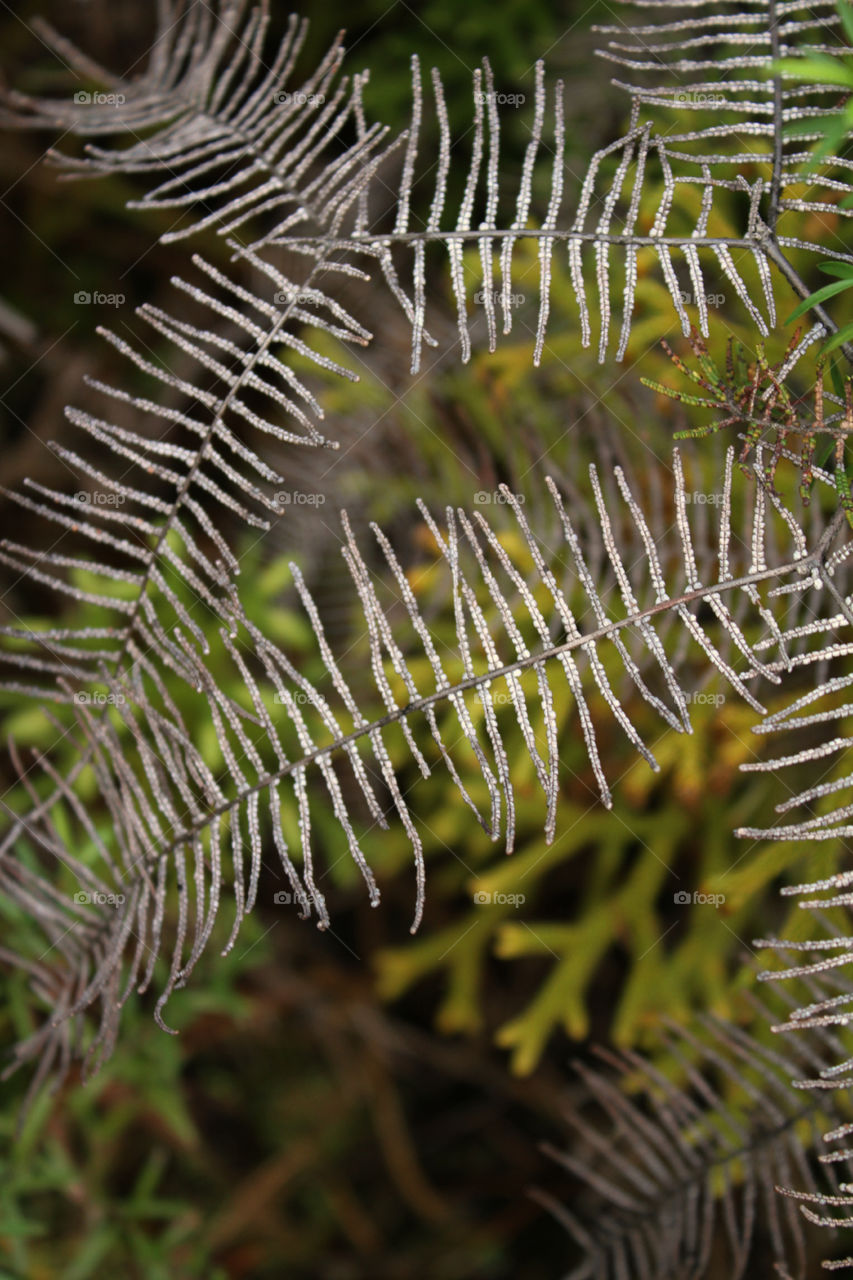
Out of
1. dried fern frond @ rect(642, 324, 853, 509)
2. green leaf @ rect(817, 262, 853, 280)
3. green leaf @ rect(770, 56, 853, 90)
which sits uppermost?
green leaf @ rect(770, 56, 853, 90)

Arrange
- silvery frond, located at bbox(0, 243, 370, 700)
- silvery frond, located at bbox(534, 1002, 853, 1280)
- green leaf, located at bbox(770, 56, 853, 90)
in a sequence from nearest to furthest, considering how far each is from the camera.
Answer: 1. green leaf, located at bbox(770, 56, 853, 90)
2. silvery frond, located at bbox(0, 243, 370, 700)
3. silvery frond, located at bbox(534, 1002, 853, 1280)

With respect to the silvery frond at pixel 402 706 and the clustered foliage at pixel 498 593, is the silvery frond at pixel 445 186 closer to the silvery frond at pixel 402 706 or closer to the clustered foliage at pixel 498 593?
the clustered foliage at pixel 498 593

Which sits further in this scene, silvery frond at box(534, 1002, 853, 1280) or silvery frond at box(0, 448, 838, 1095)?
silvery frond at box(534, 1002, 853, 1280)

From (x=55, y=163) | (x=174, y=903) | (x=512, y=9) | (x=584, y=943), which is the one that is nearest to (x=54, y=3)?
(x=512, y=9)

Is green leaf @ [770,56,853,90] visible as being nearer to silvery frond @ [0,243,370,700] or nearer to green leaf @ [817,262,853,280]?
green leaf @ [817,262,853,280]

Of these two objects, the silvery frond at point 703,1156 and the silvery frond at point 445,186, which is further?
the silvery frond at point 703,1156

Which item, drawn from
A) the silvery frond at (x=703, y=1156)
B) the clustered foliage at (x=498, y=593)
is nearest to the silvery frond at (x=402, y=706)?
the clustered foliage at (x=498, y=593)

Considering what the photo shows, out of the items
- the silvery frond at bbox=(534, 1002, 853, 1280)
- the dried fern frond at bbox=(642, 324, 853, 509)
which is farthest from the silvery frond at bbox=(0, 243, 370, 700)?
the silvery frond at bbox=(534, 1002, 853, 1280)

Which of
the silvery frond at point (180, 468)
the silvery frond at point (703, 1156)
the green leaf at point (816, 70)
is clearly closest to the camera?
the green leaf at point (816, 70)
